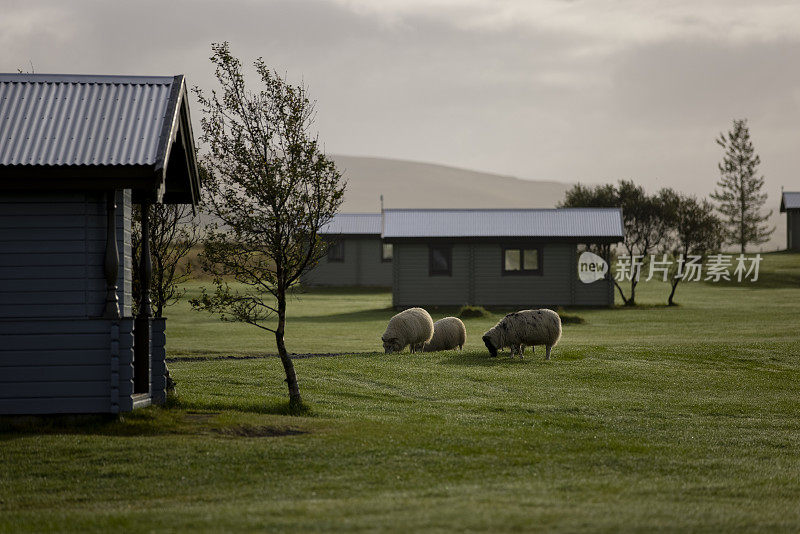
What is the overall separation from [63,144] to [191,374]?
313 inches

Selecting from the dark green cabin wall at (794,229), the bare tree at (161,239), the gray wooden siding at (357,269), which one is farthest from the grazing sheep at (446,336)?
the dark green cabin wall at (794,229)

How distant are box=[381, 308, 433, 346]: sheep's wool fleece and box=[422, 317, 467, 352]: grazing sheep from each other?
396 millimetres

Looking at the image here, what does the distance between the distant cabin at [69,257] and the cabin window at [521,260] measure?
34.1 metres

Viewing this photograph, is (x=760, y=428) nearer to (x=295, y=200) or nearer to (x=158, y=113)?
(x=295, y=200)

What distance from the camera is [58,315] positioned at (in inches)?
520

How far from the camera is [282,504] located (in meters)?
9.41

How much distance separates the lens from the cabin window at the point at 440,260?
4681 cm

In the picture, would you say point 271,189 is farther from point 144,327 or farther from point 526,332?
point 526,332

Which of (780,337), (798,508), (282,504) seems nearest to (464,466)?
(282,504)

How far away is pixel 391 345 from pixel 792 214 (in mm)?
57399

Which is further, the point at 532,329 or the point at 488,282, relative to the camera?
the point at 488,282

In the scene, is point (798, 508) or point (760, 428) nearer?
point (798, 508)

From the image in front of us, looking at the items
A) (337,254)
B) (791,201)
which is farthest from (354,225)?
(791,201)

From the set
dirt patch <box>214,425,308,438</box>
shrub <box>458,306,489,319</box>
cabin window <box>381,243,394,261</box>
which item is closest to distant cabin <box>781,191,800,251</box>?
cabin window <box>381,243,394,261</box>
